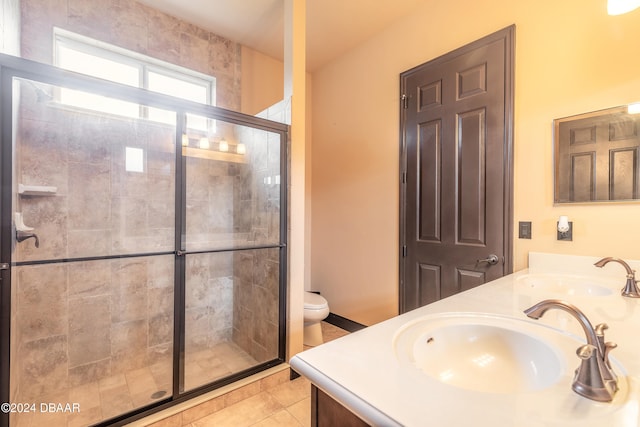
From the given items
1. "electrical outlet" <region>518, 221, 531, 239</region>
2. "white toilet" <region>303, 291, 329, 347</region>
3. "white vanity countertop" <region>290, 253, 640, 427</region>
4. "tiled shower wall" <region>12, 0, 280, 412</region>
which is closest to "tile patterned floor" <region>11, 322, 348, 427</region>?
"tiled shower wall" <region>12, 0, 280, 412</region>

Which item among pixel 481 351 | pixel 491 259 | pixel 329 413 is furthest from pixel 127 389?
pixel 491 259

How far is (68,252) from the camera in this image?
1940 millimetres

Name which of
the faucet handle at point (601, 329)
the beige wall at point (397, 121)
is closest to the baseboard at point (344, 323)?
the beige wall at point (397, 121)

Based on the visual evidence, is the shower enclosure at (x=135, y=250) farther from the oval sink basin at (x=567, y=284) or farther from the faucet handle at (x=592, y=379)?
the faucet handle at (x=592, y=379)

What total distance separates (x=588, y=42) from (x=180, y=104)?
2265mm

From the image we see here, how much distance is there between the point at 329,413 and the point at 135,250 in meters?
2.06

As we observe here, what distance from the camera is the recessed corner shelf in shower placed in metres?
1.68

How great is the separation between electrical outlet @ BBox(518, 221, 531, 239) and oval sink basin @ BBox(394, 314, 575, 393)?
41.3 inches

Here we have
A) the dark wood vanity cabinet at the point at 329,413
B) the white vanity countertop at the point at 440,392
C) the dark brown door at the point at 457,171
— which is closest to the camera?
the white vanity countertop at the point at 440,392

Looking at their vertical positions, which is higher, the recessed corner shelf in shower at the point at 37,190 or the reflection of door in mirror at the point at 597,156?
the reflection of door in mirror at the point at 597,156

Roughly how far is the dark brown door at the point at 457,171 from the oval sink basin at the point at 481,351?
3.61 ft

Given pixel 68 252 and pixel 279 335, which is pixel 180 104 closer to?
pixel 68 252

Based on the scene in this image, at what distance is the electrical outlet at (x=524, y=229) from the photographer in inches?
69.6

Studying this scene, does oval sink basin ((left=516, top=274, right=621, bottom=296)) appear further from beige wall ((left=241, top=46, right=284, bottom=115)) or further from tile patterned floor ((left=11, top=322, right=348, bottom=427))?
beige wall ((left=241, top=46, right=284, bottom=115))
